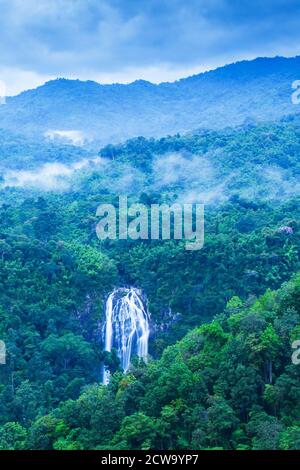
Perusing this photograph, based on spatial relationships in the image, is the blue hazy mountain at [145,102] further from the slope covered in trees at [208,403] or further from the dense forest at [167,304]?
the slope covered in trees at [208,403]

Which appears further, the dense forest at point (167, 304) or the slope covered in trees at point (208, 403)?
the dense forest at point (167, 304)

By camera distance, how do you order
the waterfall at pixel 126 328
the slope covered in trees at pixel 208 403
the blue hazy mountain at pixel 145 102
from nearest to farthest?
the slope covered in trees at pixel 208 403
the waterfall at pixel 126 328
the blue hazy mountain at pixel 145 102

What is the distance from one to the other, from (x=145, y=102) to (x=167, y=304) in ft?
240

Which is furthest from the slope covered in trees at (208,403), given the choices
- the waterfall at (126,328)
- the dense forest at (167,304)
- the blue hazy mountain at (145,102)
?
the blue hazy mountain at (145,102)

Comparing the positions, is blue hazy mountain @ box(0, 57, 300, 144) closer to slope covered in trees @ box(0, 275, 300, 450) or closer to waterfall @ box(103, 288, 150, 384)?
waterfall @ box(103, 288, 150, 384)

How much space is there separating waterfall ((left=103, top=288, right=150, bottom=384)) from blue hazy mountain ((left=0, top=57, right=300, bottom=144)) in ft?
181

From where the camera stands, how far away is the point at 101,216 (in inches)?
1245

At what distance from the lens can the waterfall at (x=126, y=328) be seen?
23812 millimetres

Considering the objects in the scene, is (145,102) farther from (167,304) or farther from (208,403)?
(208,403)

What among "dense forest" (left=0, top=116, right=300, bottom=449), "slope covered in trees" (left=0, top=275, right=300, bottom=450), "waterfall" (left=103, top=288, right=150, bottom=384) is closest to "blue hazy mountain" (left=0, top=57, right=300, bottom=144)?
"dense forest" (left=0, top=116, right=300, bottom=449)

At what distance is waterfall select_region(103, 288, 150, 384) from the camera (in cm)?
2381

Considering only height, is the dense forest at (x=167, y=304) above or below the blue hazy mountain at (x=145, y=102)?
below

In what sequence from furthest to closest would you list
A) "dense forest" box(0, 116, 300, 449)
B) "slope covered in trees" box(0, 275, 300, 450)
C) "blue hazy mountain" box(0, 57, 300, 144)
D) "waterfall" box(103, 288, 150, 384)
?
"blue hazy mountain" box(0, 57, 300, 144) → "waterfall" box(103, 288, 150, 384) → "dense forest" box(0, 116, 300, 449) → "slope covered in trees" box(0, 275, 300, 450)

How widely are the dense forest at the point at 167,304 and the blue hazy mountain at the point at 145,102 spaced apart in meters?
34.8
